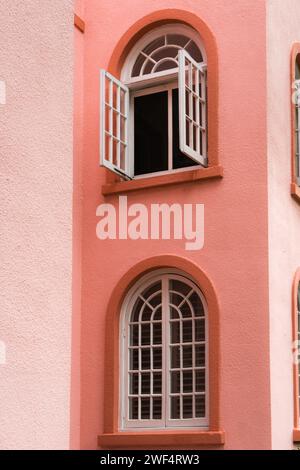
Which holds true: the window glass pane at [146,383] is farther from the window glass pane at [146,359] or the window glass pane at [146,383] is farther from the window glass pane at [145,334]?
the window glass pane at [145,334]

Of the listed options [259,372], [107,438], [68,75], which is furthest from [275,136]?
[68,75]

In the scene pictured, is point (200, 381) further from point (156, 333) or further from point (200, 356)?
point (156, 333)

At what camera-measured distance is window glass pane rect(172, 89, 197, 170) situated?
471 inches

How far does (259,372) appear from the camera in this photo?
10852 millimetres

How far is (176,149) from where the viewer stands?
1208 cm

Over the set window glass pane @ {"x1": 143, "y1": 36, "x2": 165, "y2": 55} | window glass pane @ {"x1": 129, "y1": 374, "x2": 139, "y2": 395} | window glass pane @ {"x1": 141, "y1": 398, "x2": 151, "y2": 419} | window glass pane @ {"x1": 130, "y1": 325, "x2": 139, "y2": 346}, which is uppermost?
window glass pane @ {"x1": 143, "y1": 36, "x2": 165, "y2": 55}

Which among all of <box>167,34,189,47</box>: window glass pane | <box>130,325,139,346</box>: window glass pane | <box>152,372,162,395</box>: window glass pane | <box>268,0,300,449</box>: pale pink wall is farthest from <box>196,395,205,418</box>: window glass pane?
<box>167,34,189,47</box>: window glass pane

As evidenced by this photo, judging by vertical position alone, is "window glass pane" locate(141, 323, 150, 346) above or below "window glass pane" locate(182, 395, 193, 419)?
above

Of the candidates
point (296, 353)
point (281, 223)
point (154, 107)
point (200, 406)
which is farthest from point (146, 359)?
point (154, 107)

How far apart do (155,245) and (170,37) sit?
2604 millimetres

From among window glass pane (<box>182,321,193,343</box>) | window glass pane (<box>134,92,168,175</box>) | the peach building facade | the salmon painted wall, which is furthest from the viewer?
window glass pane (<box>134,92,168,175</box>)

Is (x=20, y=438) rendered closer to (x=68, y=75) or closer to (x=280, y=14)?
(x=68, y=75)

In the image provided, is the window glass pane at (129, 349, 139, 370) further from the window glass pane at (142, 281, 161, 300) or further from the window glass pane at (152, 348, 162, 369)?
the window glass pane at (142, 281, 161, 300)

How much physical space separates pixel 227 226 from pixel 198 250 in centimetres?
44
